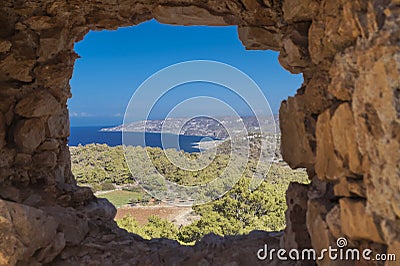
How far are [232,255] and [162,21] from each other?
93.9 inches

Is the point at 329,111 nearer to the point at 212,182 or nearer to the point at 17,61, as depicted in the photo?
the point at 17,61

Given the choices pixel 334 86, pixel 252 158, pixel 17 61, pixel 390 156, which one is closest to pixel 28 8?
pixel 17 61

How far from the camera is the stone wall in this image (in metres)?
1.28

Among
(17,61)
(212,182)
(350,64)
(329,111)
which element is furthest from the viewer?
(212,182)

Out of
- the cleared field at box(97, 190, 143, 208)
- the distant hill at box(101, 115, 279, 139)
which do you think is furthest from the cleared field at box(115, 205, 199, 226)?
the distant hill at box(101, 115, 279, 139)

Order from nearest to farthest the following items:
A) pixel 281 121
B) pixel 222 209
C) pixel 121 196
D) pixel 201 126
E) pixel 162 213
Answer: pixel 281 121 → pixel 201 126 → pixel 222 209 → pixel 162 213 → pixel 121 196

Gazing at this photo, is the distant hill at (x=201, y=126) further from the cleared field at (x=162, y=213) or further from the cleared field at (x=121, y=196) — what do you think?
the cleared field at (x=121, y=196)

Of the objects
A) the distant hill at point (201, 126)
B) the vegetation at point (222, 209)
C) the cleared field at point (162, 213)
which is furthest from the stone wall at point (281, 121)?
the cleared field at point (162, 213)

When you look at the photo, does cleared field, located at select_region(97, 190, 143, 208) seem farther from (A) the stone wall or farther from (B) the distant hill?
(A) the stone wall

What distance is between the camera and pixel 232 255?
2.75 m

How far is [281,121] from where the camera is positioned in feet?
7.90

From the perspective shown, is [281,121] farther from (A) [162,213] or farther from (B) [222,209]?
(A) [162,213]

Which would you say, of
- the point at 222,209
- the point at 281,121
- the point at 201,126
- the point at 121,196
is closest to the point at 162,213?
the point at 121,196

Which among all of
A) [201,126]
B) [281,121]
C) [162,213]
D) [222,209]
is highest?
[201,126]
